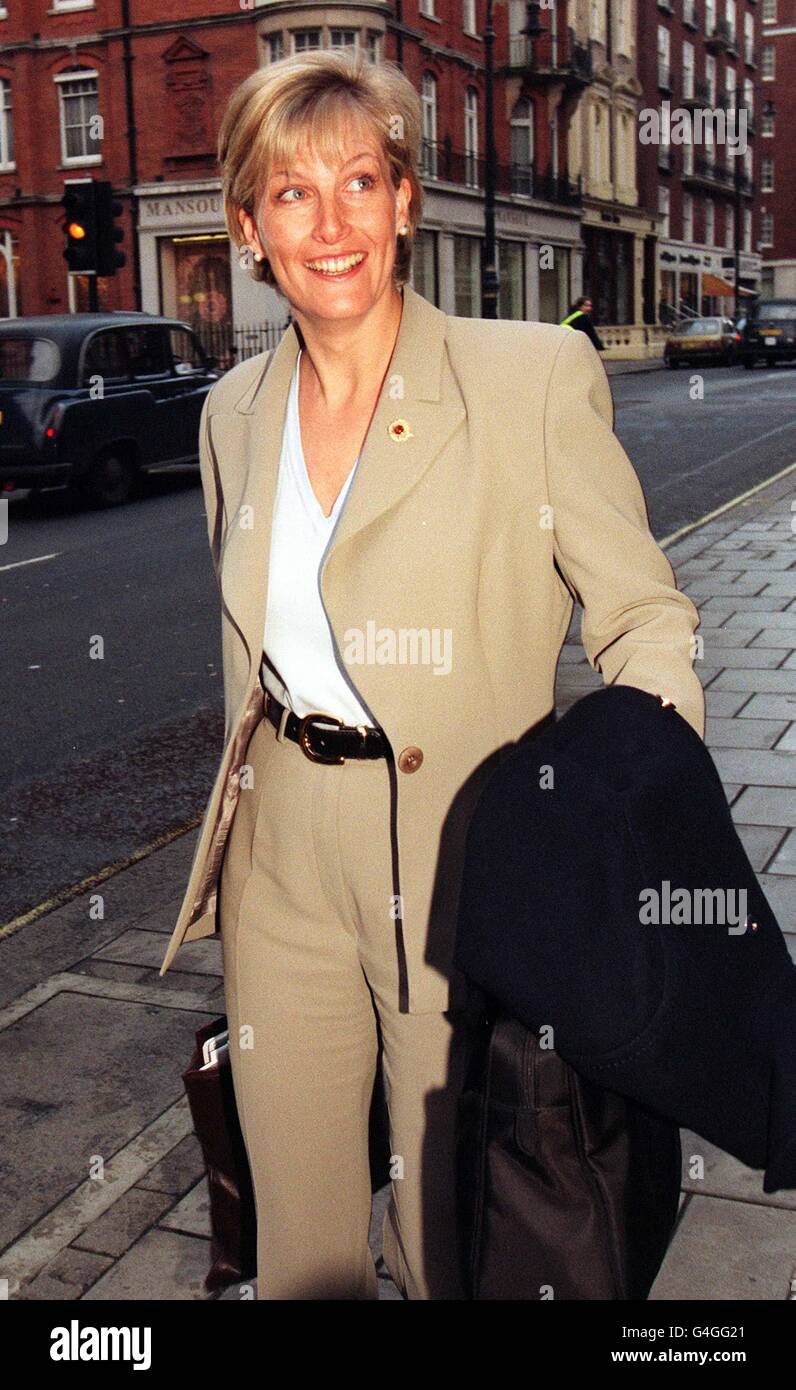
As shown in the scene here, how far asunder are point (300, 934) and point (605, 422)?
2.63ft

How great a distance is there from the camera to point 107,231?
1892 centimetres

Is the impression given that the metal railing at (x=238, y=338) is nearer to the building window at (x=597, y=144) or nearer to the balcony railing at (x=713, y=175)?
the building window at (x=597, y=144)

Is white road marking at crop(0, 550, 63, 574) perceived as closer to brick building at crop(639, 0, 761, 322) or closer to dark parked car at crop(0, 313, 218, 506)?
dark parked car at crop(0, 313, 218, 506)

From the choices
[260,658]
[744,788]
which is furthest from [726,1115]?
[744,788]

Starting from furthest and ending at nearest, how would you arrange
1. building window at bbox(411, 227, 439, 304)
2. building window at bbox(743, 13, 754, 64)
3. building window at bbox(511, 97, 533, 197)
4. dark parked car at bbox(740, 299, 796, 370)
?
building window at bbox(743, 13, 754, 64) < building window at bbox(511, 97, 533, 197) < dark parked car at bbox(740, 299, 796, 370) < building window at bbox(411, 227, 439, 304)

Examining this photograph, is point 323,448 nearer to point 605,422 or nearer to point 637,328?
point 605,422

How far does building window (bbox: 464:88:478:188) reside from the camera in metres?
38.3

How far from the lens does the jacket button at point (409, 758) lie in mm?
1989

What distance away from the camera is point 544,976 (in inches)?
58.8

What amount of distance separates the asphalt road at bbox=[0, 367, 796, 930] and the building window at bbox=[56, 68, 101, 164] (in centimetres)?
2082

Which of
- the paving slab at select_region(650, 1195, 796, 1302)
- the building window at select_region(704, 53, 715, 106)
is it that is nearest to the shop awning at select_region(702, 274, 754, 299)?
the building window at select_region(704, 53, 715, 106)

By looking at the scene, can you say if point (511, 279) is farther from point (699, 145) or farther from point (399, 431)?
point (399, 431)

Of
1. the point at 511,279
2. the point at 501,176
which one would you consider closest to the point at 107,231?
the point at 501,176

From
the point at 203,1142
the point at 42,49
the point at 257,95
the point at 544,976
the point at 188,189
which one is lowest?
the point at 203,1142
